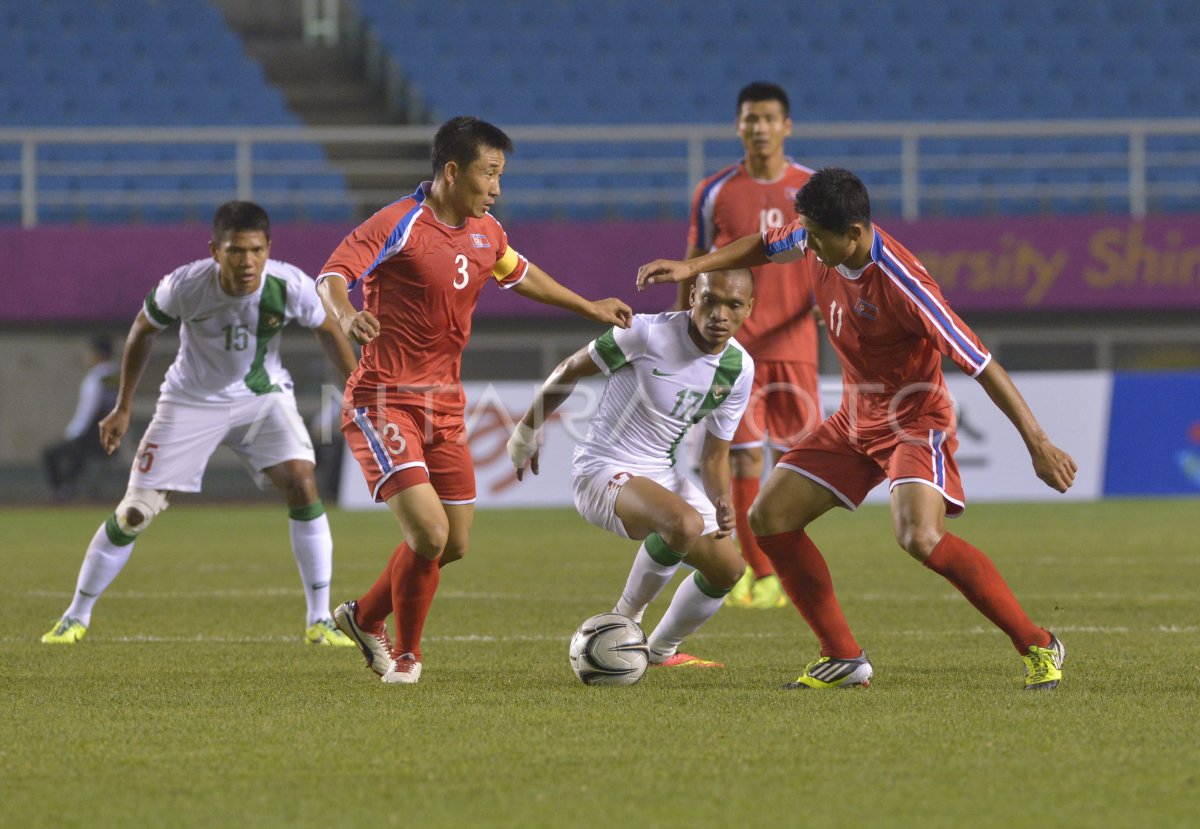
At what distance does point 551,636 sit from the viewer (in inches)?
267

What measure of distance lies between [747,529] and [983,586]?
2894mm

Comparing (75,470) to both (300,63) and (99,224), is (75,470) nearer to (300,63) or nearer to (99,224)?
(99,224)

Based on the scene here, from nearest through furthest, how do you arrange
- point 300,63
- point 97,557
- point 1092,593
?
point 97,557 → point 1092,593 → point 300,63

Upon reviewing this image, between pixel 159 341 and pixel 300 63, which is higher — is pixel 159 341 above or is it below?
below

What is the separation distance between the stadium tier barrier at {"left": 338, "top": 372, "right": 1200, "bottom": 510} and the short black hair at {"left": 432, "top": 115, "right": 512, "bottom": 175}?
965 cm

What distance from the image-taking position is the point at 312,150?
18891 millimetres

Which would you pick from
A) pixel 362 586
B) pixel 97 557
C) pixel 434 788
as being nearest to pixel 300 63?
pixel 362 586

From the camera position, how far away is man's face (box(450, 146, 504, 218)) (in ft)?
18.4

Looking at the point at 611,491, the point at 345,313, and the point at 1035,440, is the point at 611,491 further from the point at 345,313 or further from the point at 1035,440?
the point at 1035,440

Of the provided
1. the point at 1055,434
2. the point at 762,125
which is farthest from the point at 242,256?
the point at 1055,434

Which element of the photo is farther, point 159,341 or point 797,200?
point 159,341

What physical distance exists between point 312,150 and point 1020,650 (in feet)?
49.0

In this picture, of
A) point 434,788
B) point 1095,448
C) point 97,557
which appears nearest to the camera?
point 434,788

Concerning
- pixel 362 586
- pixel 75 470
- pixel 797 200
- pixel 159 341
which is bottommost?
pixel 75 470
